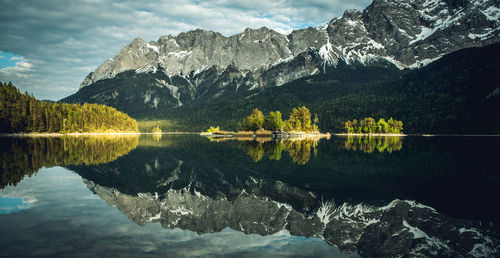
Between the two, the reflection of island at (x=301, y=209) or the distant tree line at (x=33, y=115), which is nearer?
the reflection of island at (x=301, y=209)

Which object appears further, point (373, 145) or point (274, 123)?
point (274, 123)

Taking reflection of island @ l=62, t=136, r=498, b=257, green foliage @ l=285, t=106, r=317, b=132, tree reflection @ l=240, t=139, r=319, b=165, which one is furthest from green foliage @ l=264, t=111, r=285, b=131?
reflection of island @ l=62, t=136, r=498, b=257

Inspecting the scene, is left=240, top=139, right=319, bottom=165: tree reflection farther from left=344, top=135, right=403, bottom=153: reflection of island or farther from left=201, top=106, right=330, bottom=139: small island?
left=201, top=106, right=330, bottom=139: small island

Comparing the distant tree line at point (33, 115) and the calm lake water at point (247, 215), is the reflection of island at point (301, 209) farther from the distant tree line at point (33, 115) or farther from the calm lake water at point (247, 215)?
the distant tree line at point (33, 115)

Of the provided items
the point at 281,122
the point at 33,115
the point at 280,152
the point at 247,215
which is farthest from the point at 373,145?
the point at 33,115

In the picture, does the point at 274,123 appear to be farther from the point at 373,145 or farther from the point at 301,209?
the point at 301,209

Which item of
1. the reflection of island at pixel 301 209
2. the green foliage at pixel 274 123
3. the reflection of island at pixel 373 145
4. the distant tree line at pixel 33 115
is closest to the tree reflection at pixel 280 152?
the reflection of island at pixel 373 145

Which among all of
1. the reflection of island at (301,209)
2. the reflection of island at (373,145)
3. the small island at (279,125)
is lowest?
the reflection of island at (373,145)

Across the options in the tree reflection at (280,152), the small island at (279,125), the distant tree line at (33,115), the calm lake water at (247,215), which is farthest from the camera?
the small island at (279,125)

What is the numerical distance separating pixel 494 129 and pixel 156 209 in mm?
204991

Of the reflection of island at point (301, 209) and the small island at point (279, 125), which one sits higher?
the small island at point (279, 125)

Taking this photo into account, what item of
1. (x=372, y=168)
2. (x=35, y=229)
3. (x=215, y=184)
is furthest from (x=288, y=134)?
(x=35, y=229)

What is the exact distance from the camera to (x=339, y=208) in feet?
65.5

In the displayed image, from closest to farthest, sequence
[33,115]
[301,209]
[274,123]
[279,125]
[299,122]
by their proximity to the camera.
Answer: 1. [301,209]
2. [33,115]
3. [299,122]
4. [279,125]
5. [274,123]
